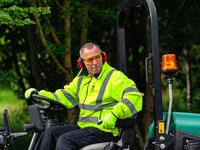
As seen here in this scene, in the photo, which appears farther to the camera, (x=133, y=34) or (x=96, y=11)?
(x=133, y=34)

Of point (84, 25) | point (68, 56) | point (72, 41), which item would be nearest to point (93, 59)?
point (68, 56)

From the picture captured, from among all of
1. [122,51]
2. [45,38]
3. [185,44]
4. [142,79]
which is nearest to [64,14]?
[45,38]

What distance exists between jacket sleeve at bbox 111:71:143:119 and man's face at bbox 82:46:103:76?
21 centimetres

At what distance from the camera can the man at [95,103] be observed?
3109mm

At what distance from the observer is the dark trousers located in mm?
3160

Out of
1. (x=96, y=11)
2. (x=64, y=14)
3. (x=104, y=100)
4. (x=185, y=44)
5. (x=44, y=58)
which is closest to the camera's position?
(x=104, y=100)

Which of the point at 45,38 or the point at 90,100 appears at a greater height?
the point at 45,38

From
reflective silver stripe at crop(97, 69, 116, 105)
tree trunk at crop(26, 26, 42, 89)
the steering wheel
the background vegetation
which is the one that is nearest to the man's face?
reflective silver stripe at crop(97, 69, 116, 105)

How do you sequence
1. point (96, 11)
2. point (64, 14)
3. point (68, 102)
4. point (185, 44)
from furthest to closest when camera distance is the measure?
1. point (185, 44)
2. point (96, 11)
3. point (64, 14)
4. point (68, 102)

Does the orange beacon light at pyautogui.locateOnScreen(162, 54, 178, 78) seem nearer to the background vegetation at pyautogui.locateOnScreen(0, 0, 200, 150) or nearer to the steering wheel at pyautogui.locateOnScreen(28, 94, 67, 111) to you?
the steering wheel at pyautogui.locateOnScreen(28, 94, 67, 111)

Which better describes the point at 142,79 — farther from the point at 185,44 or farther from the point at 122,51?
the point at 122,51

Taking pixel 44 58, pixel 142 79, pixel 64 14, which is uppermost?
pixel 64 14

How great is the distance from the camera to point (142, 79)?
801 cm

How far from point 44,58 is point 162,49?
280 cm
